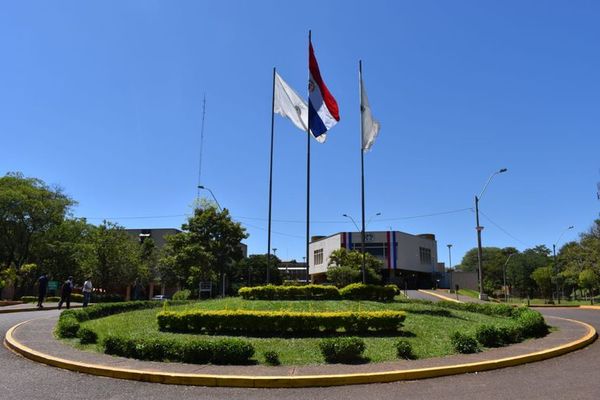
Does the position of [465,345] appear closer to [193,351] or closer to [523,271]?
[193,351]

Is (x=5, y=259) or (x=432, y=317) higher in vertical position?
(x=5, y=259)

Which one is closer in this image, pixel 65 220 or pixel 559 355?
pixel 559 355

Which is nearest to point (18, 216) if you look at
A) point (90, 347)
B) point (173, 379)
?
point (90, 347)

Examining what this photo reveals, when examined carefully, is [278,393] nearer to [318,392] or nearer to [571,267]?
[318,392]

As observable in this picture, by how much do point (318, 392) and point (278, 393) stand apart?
26.1 inches

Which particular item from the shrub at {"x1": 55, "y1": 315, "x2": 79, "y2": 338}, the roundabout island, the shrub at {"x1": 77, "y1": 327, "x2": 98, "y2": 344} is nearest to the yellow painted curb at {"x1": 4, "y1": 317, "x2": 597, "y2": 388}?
the roundabout island

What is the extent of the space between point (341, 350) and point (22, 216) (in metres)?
48.6

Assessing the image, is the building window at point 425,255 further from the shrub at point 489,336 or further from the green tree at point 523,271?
the shrub at point 489,336

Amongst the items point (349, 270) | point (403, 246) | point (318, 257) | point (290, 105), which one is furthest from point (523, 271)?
point (290, 105)

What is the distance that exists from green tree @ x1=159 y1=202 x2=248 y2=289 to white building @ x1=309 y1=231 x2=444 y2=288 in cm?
2980

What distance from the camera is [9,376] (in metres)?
9.55

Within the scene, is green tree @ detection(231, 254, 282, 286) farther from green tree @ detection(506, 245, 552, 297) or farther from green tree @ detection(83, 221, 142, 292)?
green tree @ detection(83, 221, 142, 292)

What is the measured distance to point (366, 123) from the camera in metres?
24.6

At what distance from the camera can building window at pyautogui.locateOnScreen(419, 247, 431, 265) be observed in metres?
81.6
